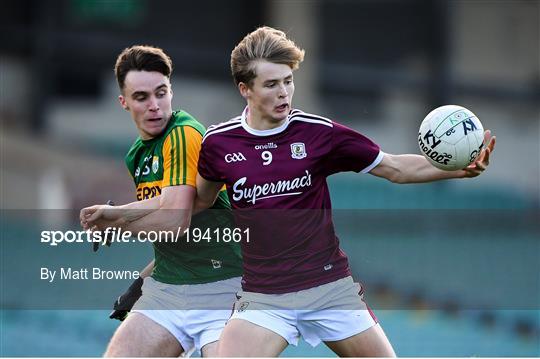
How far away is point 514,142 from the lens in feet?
69.4

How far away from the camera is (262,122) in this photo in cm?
455

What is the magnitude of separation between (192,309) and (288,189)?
0.88m

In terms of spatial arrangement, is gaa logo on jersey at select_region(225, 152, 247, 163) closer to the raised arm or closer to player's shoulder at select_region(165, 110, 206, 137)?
player's shoulder at select_region(165, 110, 206, 137)

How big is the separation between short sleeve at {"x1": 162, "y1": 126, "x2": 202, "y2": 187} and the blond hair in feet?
1.30

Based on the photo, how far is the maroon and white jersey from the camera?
4.46 m

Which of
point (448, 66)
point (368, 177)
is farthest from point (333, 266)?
point (448, 66)

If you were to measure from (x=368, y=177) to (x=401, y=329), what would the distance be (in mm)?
7912

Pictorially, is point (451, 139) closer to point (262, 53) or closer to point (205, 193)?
point (262, 53)

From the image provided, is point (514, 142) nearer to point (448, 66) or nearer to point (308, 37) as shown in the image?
point (448, 66)

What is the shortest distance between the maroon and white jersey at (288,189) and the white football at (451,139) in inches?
10.1

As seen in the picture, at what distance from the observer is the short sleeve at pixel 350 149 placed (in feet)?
14.8

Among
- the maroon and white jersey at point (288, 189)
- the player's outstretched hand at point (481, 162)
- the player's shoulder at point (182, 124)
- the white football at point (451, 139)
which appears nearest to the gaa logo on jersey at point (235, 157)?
the maroon and white jersey at point (288, 189)

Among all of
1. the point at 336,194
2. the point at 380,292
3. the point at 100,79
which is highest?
the point at 100,79

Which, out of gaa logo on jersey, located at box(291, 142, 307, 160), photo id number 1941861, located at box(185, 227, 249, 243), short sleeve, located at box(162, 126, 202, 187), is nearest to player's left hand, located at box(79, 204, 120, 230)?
short sleeve, located at box(162, 126, 202, 187)
